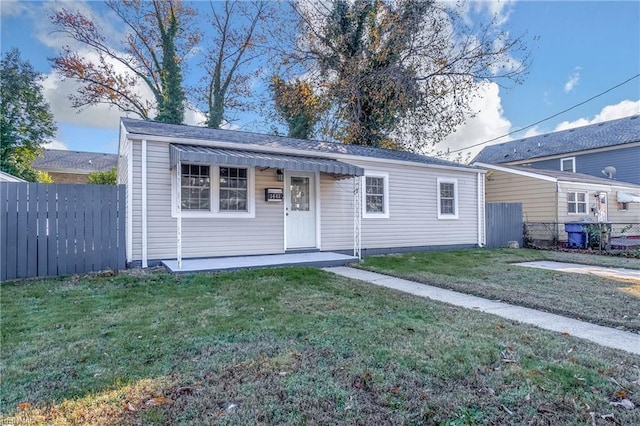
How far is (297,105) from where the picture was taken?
62.2 ft

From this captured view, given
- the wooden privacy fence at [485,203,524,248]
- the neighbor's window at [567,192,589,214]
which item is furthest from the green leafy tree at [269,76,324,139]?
the neighbor's window at [567,192,589,214]

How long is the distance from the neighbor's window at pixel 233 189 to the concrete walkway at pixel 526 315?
344 centimetres

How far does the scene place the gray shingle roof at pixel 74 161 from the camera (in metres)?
24.9

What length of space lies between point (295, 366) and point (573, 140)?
26789 millimetres

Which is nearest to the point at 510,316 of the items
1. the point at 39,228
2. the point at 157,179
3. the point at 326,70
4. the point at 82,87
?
the point at 157,179

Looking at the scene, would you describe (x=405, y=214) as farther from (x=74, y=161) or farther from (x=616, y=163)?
(x=74, y=161)

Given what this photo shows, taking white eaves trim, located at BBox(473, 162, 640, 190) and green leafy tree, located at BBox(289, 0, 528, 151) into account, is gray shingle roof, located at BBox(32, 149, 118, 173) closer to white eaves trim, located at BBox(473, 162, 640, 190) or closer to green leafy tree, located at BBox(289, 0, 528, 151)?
green leafy tree, located at BBox(289, 0, 528, 151)

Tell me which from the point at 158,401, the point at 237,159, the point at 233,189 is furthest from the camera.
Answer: the point at 233,189

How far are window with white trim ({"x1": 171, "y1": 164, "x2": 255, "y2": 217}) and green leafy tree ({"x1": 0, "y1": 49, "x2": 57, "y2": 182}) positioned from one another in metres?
16.9

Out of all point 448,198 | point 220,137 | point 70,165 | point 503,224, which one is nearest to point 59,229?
point 220,137

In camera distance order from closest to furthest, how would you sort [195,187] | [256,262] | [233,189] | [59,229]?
[59,229] < [256,262] < [195,187] < [233,189]

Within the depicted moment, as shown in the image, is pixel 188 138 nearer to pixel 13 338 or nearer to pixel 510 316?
pixel 13 338

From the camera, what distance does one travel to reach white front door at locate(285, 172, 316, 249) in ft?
30.7

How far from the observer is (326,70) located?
61.3 ft
